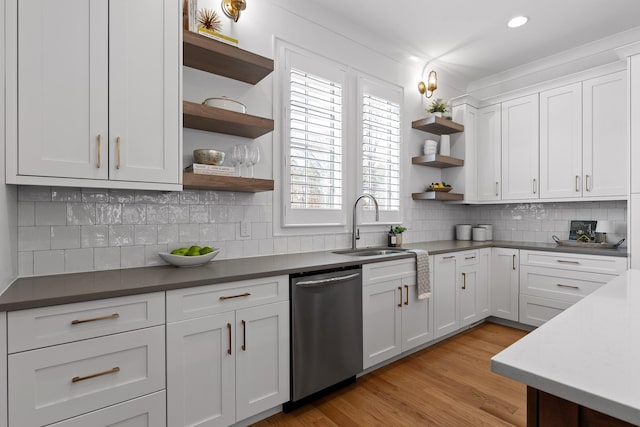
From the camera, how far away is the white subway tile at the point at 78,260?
187 cm

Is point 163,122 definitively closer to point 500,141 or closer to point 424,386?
point 424,386

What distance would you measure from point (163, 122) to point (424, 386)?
242 centimetres

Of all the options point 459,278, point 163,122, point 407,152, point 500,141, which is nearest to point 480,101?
point 500,141

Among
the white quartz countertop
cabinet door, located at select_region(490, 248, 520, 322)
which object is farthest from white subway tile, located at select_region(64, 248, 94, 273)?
cabinet door, located at select_region(490, 248, 520, 322)

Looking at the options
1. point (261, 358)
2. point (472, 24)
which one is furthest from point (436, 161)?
point (261, 358)

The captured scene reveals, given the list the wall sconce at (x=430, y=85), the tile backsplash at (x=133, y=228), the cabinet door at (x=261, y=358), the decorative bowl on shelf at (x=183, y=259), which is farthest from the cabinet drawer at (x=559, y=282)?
the decorative bowl on shelf at (x=183, y=259)

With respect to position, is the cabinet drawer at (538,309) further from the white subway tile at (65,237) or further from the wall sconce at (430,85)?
the white subway tile at (65,237)

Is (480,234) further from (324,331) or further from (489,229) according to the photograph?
(324,331)

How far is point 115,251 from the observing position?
2002mm

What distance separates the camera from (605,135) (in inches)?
127

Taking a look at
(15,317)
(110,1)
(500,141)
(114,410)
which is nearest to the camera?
(15,317)

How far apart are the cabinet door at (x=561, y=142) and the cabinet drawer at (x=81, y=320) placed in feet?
12.4

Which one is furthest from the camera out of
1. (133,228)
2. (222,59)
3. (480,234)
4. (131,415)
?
(480,234)

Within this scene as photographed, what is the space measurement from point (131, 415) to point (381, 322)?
170cm
